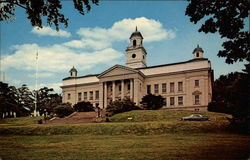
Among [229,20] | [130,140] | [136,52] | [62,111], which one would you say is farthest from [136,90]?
[229,20]

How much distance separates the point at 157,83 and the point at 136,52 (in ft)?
34.9

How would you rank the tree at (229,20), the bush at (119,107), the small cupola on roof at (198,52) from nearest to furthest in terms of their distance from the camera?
the tree at (229,20), the bush at (119,107), the small cupola on roof at (198,52)

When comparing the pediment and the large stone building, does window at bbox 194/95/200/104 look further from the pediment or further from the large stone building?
the pediment

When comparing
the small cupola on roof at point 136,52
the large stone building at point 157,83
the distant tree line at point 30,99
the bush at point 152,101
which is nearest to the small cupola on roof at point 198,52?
Answer: the large stone building at point 157,83

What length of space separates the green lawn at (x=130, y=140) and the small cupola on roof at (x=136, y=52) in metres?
24.3

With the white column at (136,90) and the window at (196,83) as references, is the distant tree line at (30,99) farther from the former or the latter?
the window at (196,83)

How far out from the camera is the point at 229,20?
8.14 m

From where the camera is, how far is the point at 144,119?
94.9 feet

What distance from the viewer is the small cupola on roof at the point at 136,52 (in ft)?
181

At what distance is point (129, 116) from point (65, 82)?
32851 millimetres


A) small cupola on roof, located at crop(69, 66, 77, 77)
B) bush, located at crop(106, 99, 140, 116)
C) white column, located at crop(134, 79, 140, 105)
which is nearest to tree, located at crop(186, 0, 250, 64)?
bush, located at crop(106, 99, 140, 116)

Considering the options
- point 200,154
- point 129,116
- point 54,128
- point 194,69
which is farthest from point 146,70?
point 200,154

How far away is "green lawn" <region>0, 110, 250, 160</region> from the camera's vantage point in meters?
9.60

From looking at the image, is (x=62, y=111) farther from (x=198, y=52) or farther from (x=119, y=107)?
(x=198, y=52)
